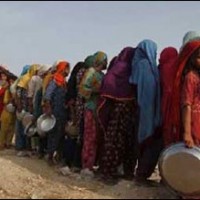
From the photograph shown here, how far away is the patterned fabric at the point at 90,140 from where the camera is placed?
6953mm

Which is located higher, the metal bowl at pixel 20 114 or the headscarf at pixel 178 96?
the headscarf at pixel 178 96

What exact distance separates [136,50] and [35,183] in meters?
1.97

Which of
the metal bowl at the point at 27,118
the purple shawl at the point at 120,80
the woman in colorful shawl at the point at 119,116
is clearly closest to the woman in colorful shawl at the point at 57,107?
the metal bowl at the point at 27,118

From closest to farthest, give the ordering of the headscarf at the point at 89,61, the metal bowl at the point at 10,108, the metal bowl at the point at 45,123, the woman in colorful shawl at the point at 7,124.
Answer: the headscarf at the point at 89,61 < the metal bowl at the point at 45,123 < the metal bowl at the point at 10,108 < the woman in colorful shawl at the point at 7,124

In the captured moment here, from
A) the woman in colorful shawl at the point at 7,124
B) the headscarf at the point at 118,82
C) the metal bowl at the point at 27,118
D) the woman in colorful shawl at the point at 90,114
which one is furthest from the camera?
the woman in colorful shawl at the point at 7,124

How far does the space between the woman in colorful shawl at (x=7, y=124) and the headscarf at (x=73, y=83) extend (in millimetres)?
2198

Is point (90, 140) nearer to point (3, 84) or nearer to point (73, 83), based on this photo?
point (73, 83)

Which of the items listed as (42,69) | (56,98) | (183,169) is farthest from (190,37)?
(42,69)

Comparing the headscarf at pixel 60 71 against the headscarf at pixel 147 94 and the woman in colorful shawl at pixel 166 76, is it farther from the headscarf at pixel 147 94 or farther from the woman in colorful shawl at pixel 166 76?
the woman in colorful shawl at pixel 166 76

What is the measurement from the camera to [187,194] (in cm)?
540

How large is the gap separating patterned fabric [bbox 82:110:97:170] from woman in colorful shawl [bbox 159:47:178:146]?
3.96ft

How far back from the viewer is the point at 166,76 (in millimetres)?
6039

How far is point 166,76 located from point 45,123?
2.50 metres

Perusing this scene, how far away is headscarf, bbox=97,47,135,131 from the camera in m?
6.43
